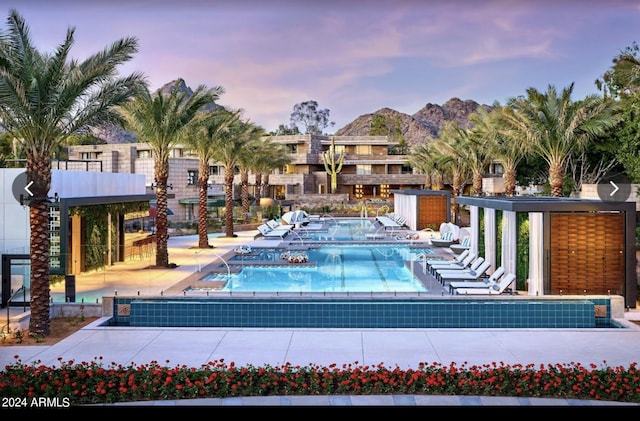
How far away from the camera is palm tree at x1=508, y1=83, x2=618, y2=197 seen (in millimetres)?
22500

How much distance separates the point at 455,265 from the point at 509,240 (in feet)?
4.99

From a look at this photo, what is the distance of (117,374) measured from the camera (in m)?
8.19

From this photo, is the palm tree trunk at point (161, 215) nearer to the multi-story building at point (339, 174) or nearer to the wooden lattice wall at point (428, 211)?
the wooden lattice wall at point (428, 211)

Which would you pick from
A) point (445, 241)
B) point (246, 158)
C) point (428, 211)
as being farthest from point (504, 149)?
point (246, 158)

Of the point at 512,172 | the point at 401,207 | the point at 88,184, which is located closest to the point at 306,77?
the point at 401,207

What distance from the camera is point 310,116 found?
13325 cm

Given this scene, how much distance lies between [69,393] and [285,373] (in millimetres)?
2678

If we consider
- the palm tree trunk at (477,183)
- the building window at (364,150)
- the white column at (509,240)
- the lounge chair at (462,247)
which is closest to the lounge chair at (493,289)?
the white column at (509,240)

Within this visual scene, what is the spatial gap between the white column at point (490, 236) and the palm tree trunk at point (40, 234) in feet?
34.9

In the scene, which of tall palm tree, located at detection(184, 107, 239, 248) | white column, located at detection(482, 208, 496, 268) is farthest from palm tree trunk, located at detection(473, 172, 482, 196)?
white column, located at detection(482, 208, 496, 268)

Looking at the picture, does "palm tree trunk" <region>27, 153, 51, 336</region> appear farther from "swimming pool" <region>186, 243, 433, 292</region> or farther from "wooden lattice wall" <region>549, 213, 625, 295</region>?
A: "wooden lattice wall" <region>549, 213, 625, 295</region>

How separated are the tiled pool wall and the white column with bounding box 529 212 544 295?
122 cm

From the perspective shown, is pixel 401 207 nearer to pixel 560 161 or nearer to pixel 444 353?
pixel 560 161

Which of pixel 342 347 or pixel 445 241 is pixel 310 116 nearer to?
pixel 445 241
